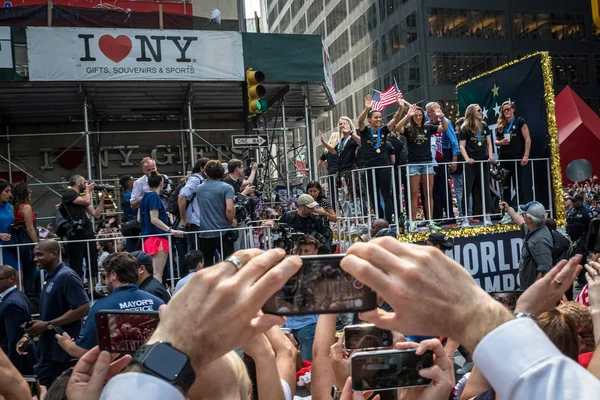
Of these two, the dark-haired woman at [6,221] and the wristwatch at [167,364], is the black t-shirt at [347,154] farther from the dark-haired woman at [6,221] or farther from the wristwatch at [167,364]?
the wristwatch at [167,364]

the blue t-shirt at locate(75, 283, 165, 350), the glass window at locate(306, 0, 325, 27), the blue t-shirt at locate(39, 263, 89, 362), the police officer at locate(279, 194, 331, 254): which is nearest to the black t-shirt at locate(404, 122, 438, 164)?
the police officer at locate(279, 194, 331, 254)

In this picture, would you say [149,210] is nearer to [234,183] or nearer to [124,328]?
[234,183]

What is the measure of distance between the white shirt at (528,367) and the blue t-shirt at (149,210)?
6.98 metres

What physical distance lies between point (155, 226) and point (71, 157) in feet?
35.1

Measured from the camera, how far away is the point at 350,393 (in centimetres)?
201

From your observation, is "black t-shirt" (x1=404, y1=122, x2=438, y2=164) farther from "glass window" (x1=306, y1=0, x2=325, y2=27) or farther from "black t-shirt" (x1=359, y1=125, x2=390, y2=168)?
"glass window" (x1=306, y1=0, x2=325, y2=27)

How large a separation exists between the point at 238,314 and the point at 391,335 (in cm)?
113

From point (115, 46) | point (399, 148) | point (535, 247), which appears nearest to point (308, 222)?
point (399, 148)

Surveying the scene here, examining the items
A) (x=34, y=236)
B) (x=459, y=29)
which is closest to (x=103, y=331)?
(x=34, y=236)

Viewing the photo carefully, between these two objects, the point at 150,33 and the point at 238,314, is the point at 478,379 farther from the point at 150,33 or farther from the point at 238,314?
the point at 150,33

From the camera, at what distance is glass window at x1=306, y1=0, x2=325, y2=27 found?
61.4 meters

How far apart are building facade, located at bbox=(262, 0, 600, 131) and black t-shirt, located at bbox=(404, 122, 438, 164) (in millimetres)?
32288

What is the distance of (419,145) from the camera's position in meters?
9.20

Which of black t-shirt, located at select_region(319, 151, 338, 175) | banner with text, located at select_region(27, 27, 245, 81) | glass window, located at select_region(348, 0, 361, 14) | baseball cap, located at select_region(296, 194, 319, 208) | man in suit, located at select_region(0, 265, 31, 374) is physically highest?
glass window, located at select_region(348, 0, 361, 14)
